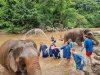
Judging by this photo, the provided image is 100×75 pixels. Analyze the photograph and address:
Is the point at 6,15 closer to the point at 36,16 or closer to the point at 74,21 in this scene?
the point at 36,16

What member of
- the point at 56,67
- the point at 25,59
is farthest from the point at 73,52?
the point at 25,59

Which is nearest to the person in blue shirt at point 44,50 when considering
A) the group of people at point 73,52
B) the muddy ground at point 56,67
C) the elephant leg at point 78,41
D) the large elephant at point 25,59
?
the group of people at point 73,52

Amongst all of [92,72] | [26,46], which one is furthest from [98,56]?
[26,46]

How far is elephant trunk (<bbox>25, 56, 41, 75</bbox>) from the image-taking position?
506 centimetres

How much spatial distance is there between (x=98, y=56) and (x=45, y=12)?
15.5m

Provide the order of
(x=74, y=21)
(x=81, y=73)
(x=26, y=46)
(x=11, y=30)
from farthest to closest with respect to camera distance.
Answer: (x=74, y=21) < (x=11, y=30) < (x=81, y=73) < (x=26, y=46)

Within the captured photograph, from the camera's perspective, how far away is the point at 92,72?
8469mm

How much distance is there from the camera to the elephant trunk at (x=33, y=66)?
506 centimetres

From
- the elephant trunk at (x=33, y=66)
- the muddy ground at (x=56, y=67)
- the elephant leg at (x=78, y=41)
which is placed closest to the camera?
the elephant trunk at (x=33, y=66)

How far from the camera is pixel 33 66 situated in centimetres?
516

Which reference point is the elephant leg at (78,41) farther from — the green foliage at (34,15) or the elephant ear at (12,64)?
the green foliage at (34,15)

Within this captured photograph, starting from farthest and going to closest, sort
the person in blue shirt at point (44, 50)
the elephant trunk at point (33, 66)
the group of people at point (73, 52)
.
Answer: the person in blue shirt at point (44, 50)
the group of people at point (73, 52)
the elephant trunk at point (33, 66)

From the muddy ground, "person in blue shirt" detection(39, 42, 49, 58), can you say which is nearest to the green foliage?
"person in blue shirt" detection(39, 42, 49, 58)

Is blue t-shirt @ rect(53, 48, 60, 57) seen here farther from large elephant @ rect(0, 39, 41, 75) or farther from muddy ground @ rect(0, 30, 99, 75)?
large elephant @ rect(0, 39, 41, 75)
